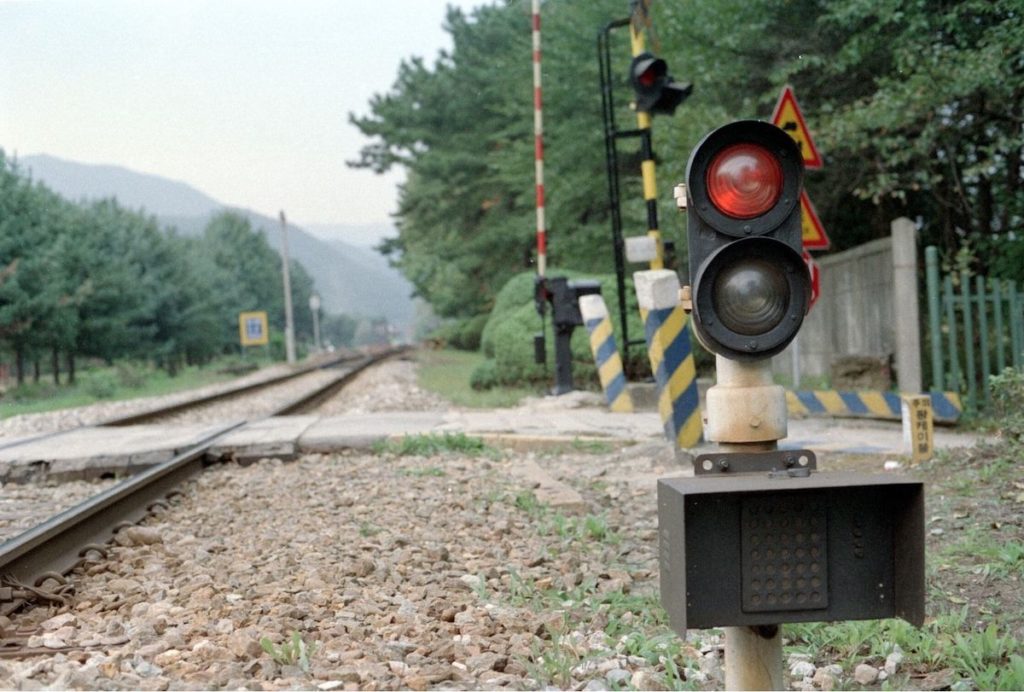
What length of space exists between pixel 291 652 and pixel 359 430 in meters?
5.93

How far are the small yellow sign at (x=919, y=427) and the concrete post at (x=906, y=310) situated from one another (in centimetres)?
192

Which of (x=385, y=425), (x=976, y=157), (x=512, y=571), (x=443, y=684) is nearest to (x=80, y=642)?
(x=443, y=684)

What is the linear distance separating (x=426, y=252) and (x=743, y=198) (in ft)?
106

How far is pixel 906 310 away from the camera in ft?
27.1

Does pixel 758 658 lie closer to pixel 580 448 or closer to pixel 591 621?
pixel 591 621

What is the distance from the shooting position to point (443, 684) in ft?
9.37

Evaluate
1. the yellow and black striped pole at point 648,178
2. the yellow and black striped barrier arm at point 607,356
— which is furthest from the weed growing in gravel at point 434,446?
the yellow and black striped barrier arm at point 607,356

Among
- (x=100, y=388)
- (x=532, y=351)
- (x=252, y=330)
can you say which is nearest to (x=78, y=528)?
(x=532, y=351)

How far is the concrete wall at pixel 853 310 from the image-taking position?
404 inches

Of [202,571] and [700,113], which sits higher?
[700,113]

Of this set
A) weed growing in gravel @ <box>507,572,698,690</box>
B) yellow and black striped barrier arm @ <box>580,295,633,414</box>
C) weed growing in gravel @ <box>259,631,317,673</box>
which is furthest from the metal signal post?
yellow and black striped barrier arm @ <box>580,295,633,414</box>

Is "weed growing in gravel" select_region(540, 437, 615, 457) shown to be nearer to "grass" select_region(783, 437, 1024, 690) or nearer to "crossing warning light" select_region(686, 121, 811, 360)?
"grass" select_region(783, 437, 1024, 690)

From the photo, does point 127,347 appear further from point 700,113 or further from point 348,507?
point 348,507

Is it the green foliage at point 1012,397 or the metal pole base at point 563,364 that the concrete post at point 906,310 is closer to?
the green foliage at point 1012,397
